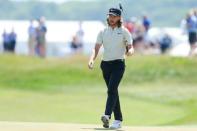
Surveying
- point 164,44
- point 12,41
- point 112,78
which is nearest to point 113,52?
point 112,78

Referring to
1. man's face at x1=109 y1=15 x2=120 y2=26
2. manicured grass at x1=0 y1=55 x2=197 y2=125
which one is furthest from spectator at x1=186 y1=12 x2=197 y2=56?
man's face at x1=109 y1=15 x2=120 y2=26

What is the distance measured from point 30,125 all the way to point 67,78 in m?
19.5

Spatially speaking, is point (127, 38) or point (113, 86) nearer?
point (127, 38)

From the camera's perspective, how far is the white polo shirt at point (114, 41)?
15.4m

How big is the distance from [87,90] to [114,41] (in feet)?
57.0

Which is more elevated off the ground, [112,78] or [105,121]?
[112,78]

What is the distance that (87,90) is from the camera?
32.8m

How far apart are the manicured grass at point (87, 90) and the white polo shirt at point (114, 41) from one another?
5.72 metres

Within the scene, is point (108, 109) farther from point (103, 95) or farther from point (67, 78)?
point (67, 78)

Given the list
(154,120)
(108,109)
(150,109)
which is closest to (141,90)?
(150,109)

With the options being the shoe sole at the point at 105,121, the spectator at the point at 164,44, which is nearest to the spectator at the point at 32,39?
the spectator at the point at 164,44

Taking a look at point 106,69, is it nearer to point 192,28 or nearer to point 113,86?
point 113,86

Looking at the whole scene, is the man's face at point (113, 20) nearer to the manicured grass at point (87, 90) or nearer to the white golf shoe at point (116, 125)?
the white golf shoe at point (116, 125)

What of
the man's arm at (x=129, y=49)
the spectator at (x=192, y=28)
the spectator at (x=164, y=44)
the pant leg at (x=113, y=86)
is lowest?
the spectator at (x=164, y=44)
